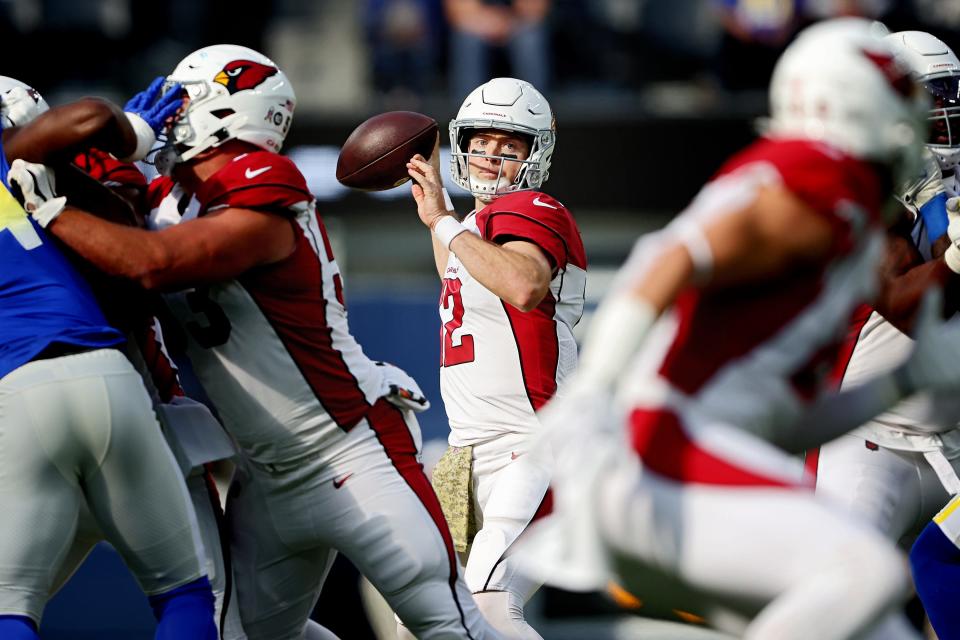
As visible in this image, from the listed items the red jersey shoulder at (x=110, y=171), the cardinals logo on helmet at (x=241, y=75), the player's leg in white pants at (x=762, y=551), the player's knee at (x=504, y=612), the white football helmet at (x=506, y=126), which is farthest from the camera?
the white football helmet at (x=506, y=126)

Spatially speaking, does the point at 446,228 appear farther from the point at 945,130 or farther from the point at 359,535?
the point at 945,130

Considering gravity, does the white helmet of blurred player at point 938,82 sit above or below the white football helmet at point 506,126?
above

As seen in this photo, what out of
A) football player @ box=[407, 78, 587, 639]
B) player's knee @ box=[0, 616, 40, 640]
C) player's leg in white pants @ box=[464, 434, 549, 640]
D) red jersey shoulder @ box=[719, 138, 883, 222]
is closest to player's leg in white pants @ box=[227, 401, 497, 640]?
player's leg in white pants @ box=[464, 434, 549, 640]

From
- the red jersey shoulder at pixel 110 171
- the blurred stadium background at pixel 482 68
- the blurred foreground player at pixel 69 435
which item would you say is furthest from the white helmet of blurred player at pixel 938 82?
the blurred stadium background at pixel 482 68

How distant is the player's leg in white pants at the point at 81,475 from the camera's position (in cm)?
337

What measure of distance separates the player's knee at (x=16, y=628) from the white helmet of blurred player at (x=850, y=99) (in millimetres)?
2057

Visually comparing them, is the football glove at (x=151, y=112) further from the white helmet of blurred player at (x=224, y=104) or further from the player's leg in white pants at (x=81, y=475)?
the player's leg in white pants at (x=81, y=475)

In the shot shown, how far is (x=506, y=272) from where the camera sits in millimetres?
4035

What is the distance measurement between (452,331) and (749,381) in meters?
1.91

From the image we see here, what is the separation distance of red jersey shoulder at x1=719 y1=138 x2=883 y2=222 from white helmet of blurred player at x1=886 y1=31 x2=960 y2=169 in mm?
1677

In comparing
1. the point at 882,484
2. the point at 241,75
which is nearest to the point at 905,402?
the point at 882,484

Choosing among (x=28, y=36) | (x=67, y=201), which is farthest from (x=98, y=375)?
(x=28, y=36)

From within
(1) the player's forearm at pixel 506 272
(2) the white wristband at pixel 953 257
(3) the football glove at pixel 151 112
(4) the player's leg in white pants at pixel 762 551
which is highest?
(3) the football glove at pixel 151 112

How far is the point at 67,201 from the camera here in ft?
11.3
